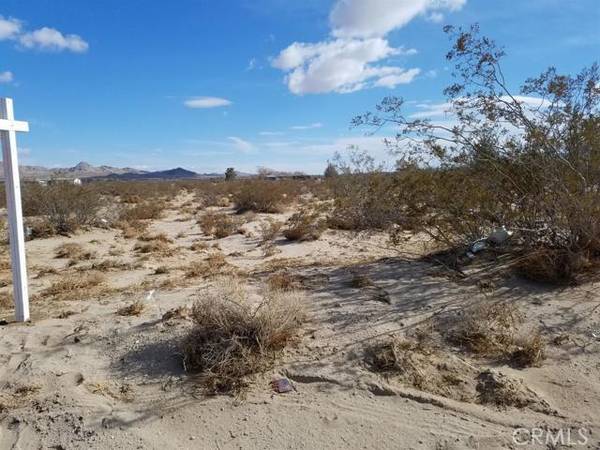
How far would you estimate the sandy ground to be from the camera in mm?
3154

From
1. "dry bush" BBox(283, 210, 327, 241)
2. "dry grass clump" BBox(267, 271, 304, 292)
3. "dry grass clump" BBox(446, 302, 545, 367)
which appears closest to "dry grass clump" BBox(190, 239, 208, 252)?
"dry bush" BBox(283, 210, 327, 241)

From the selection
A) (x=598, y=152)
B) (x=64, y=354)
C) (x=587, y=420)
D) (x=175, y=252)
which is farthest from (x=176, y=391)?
(x=175, y=252)

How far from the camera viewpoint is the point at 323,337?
14.8 ft

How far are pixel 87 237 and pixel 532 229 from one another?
36.9 ft

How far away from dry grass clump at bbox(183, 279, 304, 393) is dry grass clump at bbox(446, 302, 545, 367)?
5.52ft

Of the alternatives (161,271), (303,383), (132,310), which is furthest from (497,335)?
(161,271)

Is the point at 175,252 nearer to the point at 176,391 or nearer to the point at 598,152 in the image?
the point at 176,391

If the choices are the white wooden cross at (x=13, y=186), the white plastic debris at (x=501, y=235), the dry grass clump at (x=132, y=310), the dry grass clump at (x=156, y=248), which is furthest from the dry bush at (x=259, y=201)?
the white wooden cross at (x=13, y=186)

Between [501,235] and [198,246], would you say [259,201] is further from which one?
[501,235]

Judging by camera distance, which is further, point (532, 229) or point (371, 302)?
point (532, 229)

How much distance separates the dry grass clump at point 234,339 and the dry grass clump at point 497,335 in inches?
66.2

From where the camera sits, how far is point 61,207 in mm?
13188

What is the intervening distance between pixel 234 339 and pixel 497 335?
252 cm

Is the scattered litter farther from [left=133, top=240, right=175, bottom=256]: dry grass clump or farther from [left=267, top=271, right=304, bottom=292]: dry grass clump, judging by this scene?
[left=133, top=240, right=175, bottom=256]: dry grass clump
